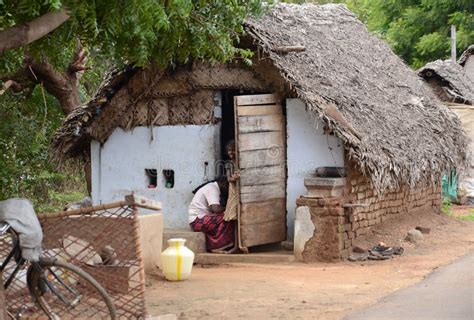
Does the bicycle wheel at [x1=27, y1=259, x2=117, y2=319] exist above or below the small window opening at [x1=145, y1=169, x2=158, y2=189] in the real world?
below

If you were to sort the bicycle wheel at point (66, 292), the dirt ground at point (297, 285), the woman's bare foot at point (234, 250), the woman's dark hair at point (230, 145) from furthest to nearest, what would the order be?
1. the woman's dark hair at point (230, 145)
2. the woman's bare foot at point (234, 250)
3. the dirt ground at point (297, 285)
4. the bicycle wheel at point (66, 292)

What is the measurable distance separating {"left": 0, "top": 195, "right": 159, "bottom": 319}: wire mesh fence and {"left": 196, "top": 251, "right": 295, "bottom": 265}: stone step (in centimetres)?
511

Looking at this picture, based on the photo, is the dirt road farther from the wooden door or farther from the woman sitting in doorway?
the woman sitting in doorway

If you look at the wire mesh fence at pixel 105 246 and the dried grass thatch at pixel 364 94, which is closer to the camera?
the wire mesh fence at pixel 105 246

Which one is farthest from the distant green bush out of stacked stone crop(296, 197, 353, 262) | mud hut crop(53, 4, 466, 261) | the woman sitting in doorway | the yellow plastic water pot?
stacked stone crop(296, 197, 353, 262)

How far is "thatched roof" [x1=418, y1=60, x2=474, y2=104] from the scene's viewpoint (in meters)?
21.2

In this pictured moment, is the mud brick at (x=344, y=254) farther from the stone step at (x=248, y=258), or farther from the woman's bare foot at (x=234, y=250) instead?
the woman's bare foot at (x=234, y=250)

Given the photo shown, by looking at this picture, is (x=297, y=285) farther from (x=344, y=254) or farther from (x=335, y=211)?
(x=344, y=254)

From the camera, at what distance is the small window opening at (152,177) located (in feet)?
45.3

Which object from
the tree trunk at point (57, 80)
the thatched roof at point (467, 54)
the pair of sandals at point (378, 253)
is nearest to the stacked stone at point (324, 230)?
the pair of sandals at point (378, 253)

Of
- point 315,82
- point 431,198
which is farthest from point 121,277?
point 431,198

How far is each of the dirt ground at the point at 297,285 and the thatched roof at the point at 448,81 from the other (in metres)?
8.01

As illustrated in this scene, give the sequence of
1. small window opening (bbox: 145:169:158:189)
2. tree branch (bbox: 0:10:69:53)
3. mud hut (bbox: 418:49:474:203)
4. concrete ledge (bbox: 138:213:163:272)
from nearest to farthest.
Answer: tree branch (bbox: 0:10:69:53) < concrete ledge (bbox: 138:213:163:272) < small window opening (bbox: 145:169:158:189) < mud hut (bbox: 418:49:474:203)

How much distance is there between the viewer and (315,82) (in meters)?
12.6
